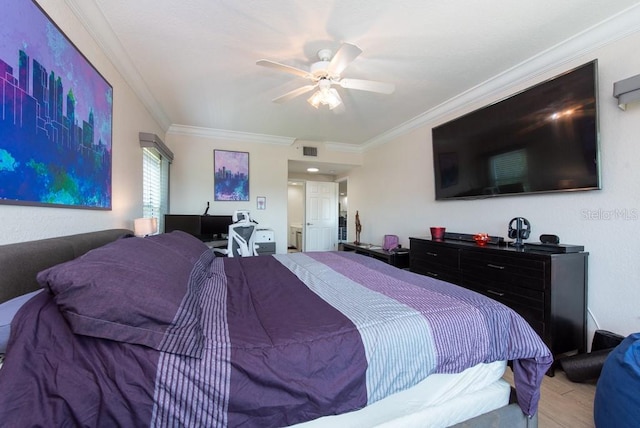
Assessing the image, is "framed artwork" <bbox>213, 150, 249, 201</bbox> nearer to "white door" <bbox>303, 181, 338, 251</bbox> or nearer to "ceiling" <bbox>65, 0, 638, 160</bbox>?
"ceiling" <bbox>65, 0, 638, 160</bbox>

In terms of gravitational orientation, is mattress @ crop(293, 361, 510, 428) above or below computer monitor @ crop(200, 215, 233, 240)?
below

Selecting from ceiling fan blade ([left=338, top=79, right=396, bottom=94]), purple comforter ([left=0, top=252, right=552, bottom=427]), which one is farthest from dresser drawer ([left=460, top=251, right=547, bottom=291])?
ceiling fan blade ([left=338, top=79, right=396, bottom=94])

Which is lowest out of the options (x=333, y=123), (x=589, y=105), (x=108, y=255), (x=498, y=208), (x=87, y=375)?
(x=87, y=375)

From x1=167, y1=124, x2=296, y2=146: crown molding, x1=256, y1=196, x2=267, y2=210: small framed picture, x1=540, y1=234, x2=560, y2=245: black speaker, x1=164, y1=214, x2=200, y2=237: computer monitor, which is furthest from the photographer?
x1=256, y1=196, x2=267, y2=210: small framed picture

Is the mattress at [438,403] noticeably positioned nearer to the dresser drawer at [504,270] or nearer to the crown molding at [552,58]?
the dresser drawer at [504,270]

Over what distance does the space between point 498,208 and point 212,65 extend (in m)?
3.14

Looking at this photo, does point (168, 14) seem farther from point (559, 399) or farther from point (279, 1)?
point (559, 399)

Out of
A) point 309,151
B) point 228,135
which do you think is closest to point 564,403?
point 309,151

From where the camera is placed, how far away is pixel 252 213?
15.1 ft

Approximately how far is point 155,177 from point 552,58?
14.5 ft

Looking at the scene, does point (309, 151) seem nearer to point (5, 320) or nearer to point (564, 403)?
point (564, 403)

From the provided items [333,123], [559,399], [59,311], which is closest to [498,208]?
[559,399]

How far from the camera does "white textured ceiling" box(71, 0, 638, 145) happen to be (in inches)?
71.0

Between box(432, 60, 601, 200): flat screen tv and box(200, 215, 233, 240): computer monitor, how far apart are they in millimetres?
3158
